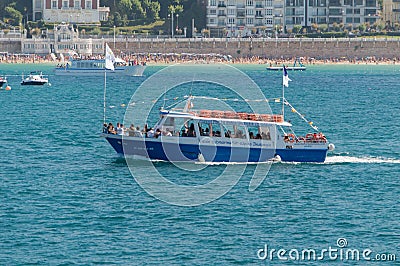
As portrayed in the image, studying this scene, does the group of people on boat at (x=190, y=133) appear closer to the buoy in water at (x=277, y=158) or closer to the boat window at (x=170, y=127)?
the boat window at (x=170, y=127)

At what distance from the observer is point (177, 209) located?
59312mm

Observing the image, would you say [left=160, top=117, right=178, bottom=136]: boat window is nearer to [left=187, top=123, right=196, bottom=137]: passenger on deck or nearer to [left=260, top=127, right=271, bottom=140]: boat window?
[left=187, top=123, right=196, bottom=137]: passenger on deck

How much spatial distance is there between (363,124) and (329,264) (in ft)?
177

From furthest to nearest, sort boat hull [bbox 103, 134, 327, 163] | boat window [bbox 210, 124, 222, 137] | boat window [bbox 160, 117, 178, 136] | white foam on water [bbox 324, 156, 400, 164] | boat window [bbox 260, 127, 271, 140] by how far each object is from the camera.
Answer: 1. white foam on water [bbox 324, 156, 400, 164]
2. boat window [bbox 260, 127, 271, 140]
3. boat window [bbox 160, 117, 178, 136]
4. boat window [bbox 210, 124, 222, 137]
5. boat hull [bbox 103, 134, 327, 163]

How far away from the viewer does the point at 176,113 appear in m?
71.9

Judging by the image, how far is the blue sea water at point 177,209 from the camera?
51.6 m

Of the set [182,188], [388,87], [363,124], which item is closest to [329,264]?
[182,188]

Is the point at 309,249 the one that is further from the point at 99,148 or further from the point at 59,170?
the point at 99,148

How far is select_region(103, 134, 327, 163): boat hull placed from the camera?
232 ft

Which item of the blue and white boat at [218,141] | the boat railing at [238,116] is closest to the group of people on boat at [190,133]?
the blue and white boat at [218,141]

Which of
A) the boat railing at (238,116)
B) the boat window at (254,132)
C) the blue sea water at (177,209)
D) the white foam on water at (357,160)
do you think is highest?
the boat railing at (238,116)
